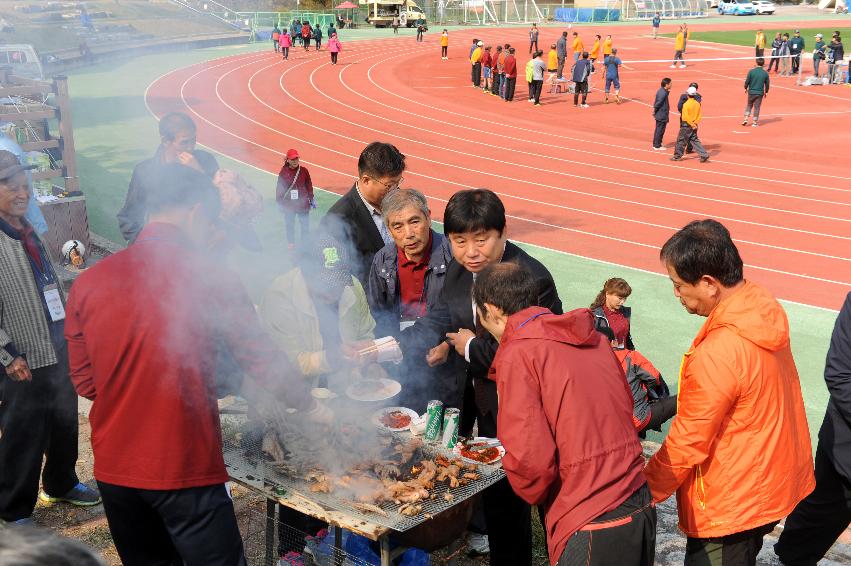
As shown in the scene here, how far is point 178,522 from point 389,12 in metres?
50.0

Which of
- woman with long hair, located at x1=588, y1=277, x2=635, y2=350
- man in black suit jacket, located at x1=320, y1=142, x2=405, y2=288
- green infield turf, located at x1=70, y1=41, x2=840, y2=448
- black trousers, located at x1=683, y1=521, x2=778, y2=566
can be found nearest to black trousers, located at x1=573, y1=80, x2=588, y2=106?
green infield turf, located at x1=70, y1=41, x2=840, y2=448

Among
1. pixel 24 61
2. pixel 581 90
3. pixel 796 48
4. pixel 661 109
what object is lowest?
pixel 661 109

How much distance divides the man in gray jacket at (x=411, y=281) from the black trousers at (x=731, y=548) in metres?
1.54

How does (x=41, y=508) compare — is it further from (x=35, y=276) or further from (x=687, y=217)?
(x=687, y=217)

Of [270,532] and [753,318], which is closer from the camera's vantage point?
[753,318]

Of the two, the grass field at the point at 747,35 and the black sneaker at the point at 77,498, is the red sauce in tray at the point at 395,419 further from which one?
the grass field at the point at 747,35

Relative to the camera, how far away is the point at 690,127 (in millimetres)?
15258

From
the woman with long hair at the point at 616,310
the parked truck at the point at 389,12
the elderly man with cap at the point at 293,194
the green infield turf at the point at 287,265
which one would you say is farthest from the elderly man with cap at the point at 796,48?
the woman with long hair at the point at 616,310

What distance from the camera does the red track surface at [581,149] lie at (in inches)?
430

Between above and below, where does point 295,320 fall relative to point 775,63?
below

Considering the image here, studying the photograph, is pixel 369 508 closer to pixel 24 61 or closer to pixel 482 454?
pixel 482 454

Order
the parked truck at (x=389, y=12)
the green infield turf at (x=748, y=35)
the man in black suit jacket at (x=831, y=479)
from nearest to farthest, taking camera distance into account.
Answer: the man in black suit jacket at (x=831, y=479), the green infield turf at (x=748, y=35), the parked truck at (x=389, y=12)

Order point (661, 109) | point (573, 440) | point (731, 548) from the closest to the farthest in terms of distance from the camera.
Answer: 1. point (573, 440)
2. point (731, 548)
3. point (661, 109)

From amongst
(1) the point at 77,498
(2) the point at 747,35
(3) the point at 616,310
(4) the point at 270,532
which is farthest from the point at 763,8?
(4) the point at 270,532
